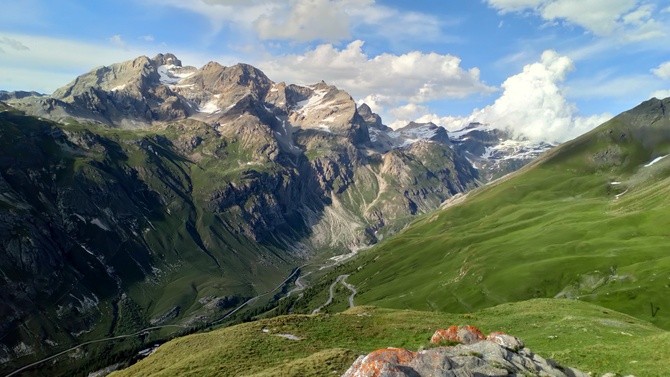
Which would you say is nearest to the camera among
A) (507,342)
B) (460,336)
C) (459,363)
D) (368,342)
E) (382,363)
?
(382,363)

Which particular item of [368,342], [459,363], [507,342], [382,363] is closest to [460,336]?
[507,342]

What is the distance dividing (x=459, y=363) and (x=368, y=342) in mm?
31320

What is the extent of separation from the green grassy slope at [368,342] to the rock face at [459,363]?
30.3 feet

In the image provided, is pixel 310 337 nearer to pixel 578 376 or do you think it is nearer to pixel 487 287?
pixel 578 376

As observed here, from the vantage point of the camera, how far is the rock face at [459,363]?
26203 mm

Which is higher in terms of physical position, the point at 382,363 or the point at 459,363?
the point at 382,363

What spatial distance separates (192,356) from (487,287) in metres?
Result: 142

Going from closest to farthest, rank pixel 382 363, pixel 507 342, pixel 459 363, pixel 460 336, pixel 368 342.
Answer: pixel 382 363 < pixel 459 363 < pixel 507 342 < pixel 460 336 < pixel 368 342

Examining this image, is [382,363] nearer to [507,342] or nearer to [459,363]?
[459,363]

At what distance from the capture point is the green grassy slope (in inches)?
1617

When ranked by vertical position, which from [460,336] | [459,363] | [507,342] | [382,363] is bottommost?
[460,336]

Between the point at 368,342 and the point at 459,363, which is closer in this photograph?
the point at 459,363

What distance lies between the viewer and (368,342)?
57531mm

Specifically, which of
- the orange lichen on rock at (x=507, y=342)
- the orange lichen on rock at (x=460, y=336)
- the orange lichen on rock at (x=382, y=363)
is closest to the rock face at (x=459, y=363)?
the orange lichen on rock at (x=382, y=363)
